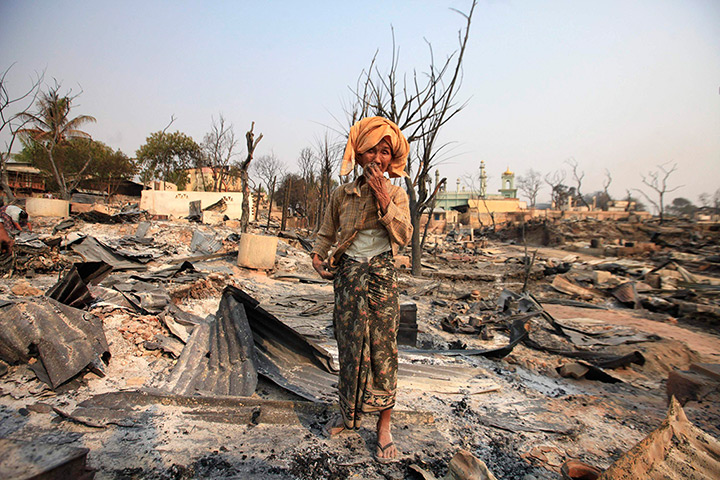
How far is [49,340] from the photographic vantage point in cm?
211

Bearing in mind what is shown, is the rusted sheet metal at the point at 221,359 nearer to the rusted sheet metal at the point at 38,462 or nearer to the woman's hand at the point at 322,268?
the woman's hand at the point at 322,268

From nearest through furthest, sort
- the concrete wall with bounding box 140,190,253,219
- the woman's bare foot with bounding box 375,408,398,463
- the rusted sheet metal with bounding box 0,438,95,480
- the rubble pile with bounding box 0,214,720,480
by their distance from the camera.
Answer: the rusted sheet metal with bounding box 0,438,95,480, the rubble pile with bounding box 0,214,720,480, the woman's bare foot with bounding box 375,408,398,463, the concrete wall with bounding box 140,190,253,219

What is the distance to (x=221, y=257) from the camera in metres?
8.48

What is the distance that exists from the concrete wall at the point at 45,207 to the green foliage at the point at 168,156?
17.1 m

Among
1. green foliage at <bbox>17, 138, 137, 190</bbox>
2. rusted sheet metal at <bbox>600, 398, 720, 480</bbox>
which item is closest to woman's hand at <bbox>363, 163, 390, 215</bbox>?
rusted sheet metal at <bbox>600, 398, 720, 480</bbox>

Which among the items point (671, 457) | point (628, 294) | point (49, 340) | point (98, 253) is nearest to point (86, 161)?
point (98, 253)

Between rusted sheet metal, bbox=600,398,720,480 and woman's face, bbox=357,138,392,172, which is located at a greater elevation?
woman's face, bbox=357,138,392,172

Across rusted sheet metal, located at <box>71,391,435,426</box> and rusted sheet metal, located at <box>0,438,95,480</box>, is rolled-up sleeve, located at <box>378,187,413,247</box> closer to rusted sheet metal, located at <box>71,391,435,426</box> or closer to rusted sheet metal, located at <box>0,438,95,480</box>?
rusted sheet metal, located at <box>71,391,435,426</box>

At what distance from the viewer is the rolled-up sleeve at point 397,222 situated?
1715mm

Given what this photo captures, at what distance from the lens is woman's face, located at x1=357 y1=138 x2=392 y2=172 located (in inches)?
69.9

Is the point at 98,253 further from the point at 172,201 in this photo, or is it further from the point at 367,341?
the point at 172,201

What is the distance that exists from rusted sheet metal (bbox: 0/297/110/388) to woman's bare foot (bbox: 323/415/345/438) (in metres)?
1.52

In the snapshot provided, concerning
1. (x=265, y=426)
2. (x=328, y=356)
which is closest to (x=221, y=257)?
(x=328, y=356)

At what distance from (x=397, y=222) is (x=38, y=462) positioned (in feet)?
4.95
